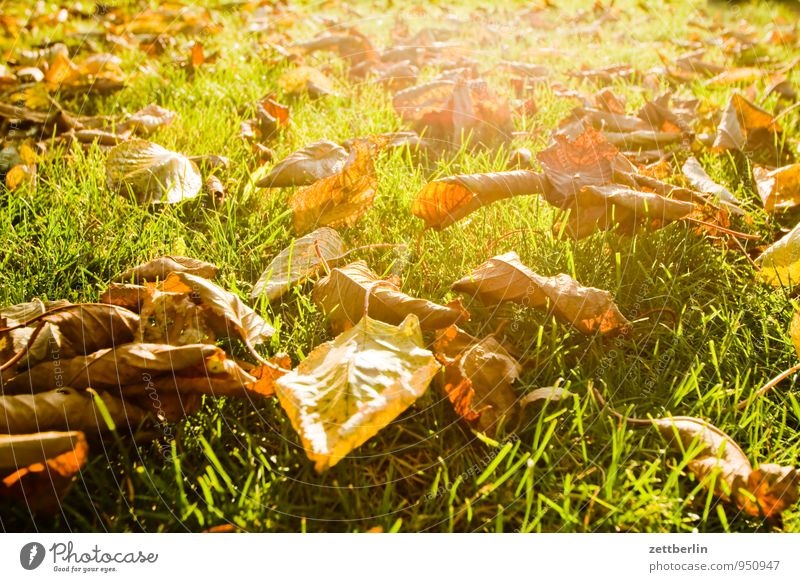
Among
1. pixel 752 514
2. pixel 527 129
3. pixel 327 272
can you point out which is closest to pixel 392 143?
pixel 527 129

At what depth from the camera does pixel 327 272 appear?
4.13ft

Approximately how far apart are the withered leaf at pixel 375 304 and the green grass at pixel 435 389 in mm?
68

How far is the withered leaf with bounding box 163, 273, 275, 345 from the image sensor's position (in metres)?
1.11

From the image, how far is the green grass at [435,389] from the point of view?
0.95 m

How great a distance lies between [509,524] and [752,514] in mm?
373

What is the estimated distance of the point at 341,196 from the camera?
1.46m

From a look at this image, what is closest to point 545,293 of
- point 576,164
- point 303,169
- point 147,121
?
point 576,164

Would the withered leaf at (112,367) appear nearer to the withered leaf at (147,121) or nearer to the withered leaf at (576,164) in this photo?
the withered leaf at (576,164)

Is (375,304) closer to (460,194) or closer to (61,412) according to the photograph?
(460,194)

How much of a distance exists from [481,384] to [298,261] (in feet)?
1.60

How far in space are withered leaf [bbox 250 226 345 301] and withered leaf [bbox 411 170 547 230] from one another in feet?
0.63

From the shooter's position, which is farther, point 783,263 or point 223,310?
point 783,263

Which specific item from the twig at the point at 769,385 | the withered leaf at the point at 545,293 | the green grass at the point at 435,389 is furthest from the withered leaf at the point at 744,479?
the withered leaf at the point at 545,293
